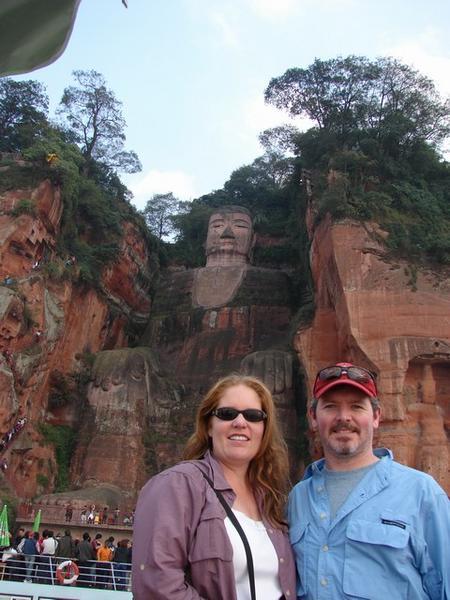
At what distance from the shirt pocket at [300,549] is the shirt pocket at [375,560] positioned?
0.18m

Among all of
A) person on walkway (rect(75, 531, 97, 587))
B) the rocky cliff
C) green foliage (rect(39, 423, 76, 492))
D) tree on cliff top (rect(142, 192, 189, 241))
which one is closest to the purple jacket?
person on walkway (rect(75, 531, 97, 587))

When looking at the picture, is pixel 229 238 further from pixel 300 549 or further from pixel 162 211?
pixel 300 549

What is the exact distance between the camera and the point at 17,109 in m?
31.5

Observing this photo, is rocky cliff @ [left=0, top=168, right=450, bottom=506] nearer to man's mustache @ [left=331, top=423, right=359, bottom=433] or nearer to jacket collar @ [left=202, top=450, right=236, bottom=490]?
man's mustache @ [left=331, top=423, right=359, bottom=433]

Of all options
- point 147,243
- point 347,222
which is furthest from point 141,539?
point 147,243

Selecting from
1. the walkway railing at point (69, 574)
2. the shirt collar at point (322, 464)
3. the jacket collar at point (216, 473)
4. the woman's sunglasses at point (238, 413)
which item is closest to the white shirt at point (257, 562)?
the jacket collar at point (216, 473)

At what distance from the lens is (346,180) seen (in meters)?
23.0

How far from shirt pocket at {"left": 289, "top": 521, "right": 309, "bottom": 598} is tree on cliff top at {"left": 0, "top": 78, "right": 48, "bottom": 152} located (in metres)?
29.9

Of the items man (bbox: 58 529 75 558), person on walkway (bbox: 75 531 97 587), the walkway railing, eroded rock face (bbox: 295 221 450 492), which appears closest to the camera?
the walkway railing

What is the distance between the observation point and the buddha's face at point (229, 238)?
33500 mm

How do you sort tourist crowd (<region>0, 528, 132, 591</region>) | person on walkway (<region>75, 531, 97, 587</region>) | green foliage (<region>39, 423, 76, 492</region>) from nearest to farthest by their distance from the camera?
tourist crowd (<region>0, 528, 132, 591</region>), person on walkway (<region>75, 531, 97, 587</region>), green foliage (<region>39, 423, 76, 492</region>)

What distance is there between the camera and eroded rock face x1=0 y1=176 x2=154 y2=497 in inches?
→ 817

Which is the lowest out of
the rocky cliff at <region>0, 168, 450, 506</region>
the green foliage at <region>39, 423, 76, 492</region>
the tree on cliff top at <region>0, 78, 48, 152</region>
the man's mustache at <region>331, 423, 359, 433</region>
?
the man's mustache at <region>331, 423, 359, 433</region>

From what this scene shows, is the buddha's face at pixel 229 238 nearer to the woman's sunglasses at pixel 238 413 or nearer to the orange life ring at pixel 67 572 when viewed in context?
the orange life ring at pixel 67 572
